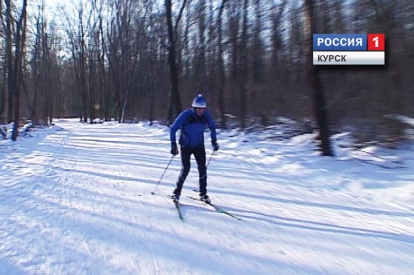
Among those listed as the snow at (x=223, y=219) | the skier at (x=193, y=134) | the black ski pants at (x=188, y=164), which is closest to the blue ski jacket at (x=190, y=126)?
the skier at (x=193, y=134)

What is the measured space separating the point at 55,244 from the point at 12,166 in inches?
319

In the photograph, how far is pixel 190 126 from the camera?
22.3ft

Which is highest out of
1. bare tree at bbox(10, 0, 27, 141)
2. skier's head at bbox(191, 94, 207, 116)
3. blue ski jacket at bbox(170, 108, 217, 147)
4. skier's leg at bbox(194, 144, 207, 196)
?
bare tree at bbox(10, 0, 27, 141)

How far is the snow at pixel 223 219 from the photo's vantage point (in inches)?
168

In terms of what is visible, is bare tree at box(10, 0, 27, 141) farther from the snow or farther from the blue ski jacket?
the blue ski jacket

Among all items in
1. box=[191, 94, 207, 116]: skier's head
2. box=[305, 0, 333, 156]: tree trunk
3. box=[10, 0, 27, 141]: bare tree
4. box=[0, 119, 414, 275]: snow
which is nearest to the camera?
box=[0, 119, 414, 275]: snow

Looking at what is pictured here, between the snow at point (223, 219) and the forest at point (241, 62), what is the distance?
2.69 meters

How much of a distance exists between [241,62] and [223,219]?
19048 mm

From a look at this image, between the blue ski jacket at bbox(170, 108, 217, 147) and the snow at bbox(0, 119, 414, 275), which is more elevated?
the blue ski jacket at bbox(170, 108, 217, 147)

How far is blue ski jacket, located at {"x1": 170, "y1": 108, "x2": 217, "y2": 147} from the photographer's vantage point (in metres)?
6.77

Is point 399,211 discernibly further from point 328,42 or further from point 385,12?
point 385,12

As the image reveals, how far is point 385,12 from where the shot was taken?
1247 centimetres

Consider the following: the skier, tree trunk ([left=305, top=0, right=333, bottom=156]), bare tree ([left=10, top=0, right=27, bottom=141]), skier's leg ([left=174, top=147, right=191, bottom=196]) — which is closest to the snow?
skier's leg ([left=174, top=147, right=191, bottom=196])

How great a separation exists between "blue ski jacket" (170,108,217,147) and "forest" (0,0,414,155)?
552 centimetres
